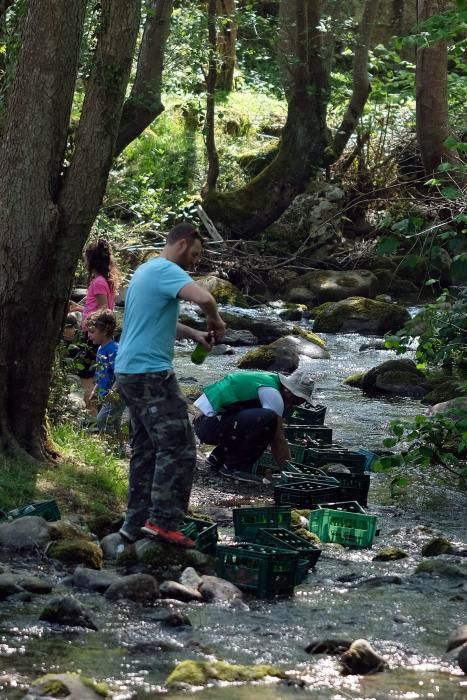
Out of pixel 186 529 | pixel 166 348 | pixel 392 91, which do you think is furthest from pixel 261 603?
pixel 392 91

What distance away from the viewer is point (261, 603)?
21.2 ft

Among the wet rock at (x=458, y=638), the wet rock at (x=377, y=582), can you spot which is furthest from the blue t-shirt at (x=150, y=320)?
the wet rock at (x=458, y=638)

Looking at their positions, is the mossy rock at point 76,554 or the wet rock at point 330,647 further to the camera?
the mossy rock at point 76,554

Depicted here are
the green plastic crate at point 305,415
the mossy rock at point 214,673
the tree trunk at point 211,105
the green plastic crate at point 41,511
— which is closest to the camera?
the mossy rock at point 214,673

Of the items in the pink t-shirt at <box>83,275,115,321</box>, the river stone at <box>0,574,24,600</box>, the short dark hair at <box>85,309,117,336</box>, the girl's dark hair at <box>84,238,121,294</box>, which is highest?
the girl's dark hair at <box>84,238,121,294</box>

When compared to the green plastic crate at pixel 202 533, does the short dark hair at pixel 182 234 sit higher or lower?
higher

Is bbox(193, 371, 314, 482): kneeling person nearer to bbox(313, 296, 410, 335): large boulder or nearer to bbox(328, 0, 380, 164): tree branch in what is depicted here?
bbox(313, 296, 410, 335): large boulder

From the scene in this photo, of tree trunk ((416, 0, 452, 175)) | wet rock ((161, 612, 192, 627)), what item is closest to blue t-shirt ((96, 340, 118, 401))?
wet rock ((161, 612, 192, 627))

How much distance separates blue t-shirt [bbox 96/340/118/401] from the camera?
9.97 m

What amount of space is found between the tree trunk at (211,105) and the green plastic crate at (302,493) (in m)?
14.6

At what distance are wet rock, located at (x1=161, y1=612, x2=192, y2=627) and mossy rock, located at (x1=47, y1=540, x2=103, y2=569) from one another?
1.13m

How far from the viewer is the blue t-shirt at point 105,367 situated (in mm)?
9967

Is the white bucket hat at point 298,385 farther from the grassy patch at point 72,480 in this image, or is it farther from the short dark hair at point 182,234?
the short dark hair at point 182,234

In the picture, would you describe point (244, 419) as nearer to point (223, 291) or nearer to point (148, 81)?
point (148, 81)
